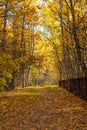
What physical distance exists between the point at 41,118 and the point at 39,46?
4038 cm

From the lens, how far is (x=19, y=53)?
29.8m

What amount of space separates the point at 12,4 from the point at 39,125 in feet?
28.2

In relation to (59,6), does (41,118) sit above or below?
below

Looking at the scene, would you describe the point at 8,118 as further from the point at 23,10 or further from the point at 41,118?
the point at 23,10

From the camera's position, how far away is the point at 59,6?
2072 centimetres

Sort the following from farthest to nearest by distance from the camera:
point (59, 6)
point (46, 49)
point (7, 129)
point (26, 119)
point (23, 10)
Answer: point (46, 49) < point (59, 6) < point (23, 10) < point (26, 119) < point (7, 129)

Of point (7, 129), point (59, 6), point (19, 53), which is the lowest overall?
point (7, 129)

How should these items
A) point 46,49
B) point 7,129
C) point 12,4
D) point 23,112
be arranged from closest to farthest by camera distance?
1. point 7,129
2. point 23,112
3. point 12,4
4. point 46,49

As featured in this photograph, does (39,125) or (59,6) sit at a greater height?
(59,6)

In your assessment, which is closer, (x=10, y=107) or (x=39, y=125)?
(x=39, y=125)

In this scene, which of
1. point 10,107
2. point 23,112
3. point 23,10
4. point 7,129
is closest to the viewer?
point 7,129

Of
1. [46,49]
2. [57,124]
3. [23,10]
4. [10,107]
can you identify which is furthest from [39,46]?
[57,124]

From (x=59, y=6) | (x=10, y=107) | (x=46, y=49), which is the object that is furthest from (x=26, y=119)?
(x=46, y=49)

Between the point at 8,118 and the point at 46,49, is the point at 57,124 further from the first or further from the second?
the point at 46,49
